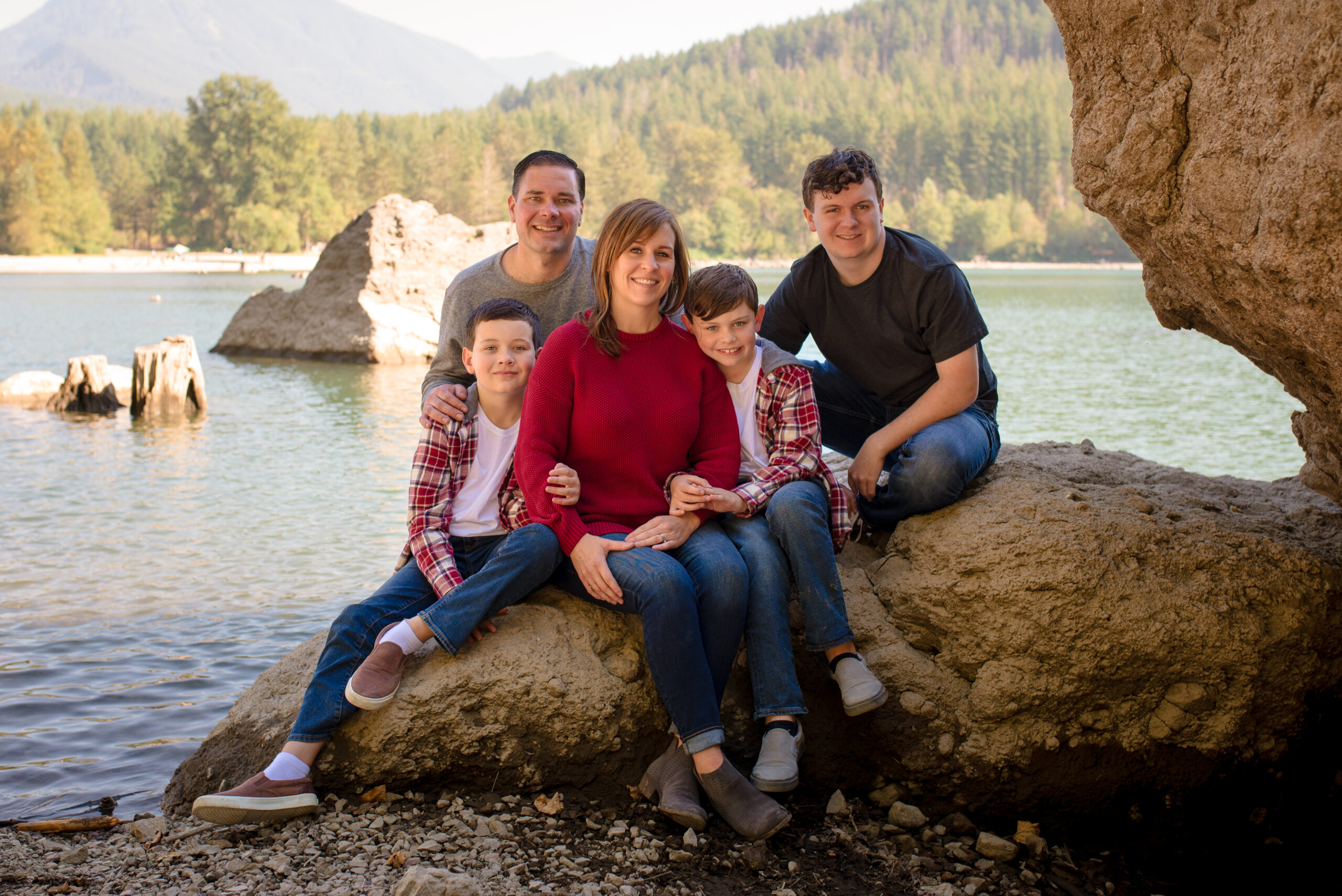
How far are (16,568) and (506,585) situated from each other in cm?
494

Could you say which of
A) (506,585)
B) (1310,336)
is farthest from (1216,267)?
(506,585)

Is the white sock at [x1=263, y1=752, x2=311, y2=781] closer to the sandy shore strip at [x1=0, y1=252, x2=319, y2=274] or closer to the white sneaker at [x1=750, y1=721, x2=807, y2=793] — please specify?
the white sneaker at [x1=750, y1=721, x2=807, y2=793]

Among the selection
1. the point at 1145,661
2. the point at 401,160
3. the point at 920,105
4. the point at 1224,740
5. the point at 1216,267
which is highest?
the point at 920,105

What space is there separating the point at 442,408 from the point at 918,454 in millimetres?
1737

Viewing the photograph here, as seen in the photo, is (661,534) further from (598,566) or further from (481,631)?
(481,631)

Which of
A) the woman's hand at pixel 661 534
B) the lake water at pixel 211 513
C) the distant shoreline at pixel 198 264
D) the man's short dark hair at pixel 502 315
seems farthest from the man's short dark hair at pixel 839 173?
the distant shoreline at pixel 198 264

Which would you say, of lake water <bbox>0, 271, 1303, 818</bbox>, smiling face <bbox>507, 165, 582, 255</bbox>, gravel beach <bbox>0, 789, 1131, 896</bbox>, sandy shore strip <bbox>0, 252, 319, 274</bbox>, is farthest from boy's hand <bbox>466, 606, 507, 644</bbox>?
sandy shore strip <bbox>0, 252, 319, 274</bbox>

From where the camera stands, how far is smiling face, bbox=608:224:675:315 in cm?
347

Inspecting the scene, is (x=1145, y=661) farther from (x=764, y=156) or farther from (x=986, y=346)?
(x=764, y=156)

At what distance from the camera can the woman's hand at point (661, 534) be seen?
10.8ft

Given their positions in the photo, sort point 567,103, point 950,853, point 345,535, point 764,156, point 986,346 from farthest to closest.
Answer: point 567,103, point 764,156, point 986,346, point 345,535, point 950,853

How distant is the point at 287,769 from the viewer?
3.15 meters

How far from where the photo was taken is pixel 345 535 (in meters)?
7.63

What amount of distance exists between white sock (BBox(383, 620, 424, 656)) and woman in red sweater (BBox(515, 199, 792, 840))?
1.76 feet
